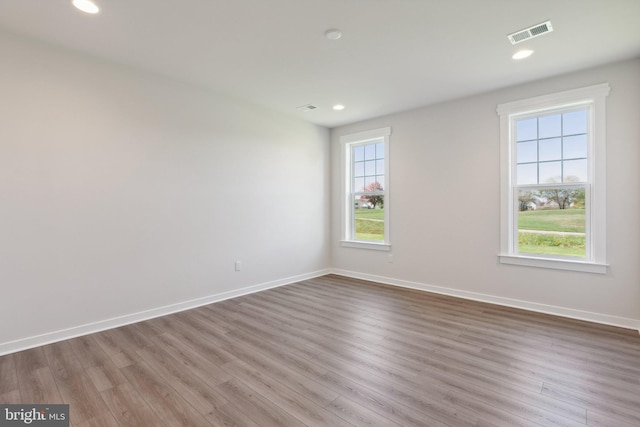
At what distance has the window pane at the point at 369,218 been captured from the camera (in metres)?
5.19

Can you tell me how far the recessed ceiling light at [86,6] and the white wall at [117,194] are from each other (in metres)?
0.84

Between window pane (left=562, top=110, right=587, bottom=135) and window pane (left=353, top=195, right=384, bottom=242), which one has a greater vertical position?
window pane (left=562, top=110, right=587, bottom=135)

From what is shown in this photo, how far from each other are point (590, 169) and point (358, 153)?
3.20m

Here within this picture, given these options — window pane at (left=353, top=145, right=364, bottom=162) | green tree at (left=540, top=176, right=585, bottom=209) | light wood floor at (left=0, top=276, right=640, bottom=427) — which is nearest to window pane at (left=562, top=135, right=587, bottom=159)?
green tree at (left=540, top=176, right=585, bottom=209)

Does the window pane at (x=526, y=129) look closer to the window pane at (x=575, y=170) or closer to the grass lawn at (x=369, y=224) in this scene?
the window pane at (x=575, y=170)

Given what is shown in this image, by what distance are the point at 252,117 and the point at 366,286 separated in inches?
121

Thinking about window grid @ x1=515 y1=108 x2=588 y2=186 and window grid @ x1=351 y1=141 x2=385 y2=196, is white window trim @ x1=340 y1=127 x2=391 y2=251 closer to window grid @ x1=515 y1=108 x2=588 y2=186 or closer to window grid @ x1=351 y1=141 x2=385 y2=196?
window grid @ x1=351 y1=141 x2=385 y2=196

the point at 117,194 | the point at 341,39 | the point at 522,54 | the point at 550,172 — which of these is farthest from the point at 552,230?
the point at 117,194

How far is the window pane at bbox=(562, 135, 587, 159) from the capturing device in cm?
340

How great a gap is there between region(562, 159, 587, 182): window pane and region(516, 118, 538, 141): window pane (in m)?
0.50

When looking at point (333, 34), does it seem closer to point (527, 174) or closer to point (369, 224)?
point (527, 174)

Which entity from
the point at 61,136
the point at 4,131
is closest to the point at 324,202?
the point at 61,136

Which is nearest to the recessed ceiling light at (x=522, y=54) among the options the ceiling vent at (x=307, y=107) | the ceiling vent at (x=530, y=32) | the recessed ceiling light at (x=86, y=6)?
the ceiling vent at (x=530, y=32)

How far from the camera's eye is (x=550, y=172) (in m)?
3.61
